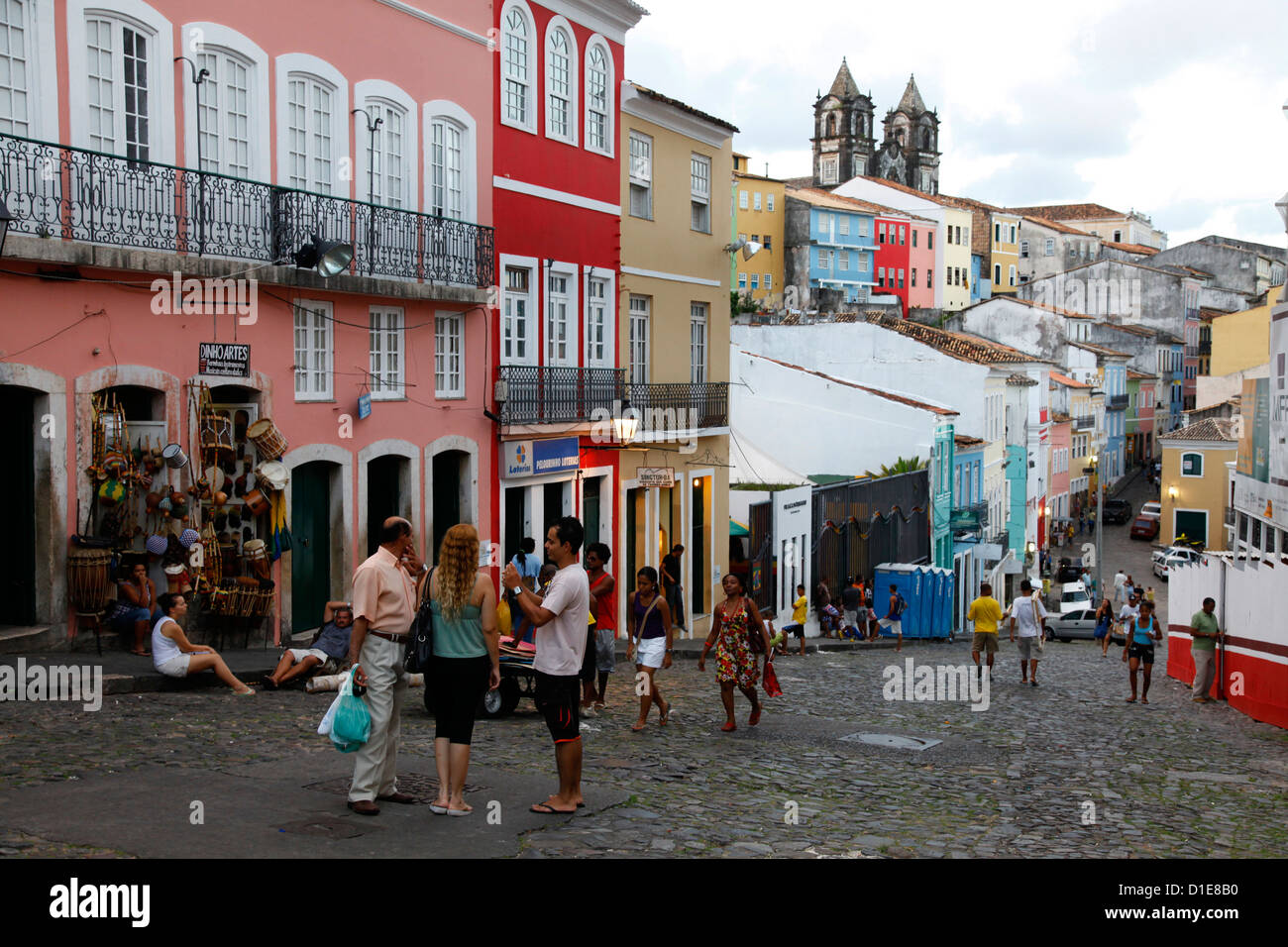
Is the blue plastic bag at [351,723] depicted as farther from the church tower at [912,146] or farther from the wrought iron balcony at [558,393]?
the church tower at [912,146]

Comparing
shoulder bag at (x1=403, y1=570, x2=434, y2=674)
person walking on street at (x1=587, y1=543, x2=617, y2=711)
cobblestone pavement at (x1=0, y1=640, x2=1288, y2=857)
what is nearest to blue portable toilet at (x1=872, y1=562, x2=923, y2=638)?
cobblestone pavement at (x1=0, y1=640, x2=1288, y2=857)

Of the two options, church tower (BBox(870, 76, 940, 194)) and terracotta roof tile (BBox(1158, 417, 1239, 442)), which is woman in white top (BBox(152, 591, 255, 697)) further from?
church tower (BBox(870, 76, 940, 194))

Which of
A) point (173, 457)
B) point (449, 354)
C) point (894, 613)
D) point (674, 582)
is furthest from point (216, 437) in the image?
point (894, 613)

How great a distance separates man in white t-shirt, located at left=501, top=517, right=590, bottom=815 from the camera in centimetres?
810

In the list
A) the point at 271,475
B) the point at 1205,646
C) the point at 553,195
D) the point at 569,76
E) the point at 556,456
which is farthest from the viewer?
the point at 569,76

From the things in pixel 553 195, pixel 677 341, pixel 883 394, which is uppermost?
pixel 553 195

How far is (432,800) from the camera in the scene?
8234mm

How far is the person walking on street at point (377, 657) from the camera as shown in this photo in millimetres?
7832

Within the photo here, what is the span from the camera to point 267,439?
15.2m

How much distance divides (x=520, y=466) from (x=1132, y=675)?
8851 mm

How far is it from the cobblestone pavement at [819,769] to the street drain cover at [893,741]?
0.13m

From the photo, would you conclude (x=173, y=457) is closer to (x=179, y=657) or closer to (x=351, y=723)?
(x=179, y=657)

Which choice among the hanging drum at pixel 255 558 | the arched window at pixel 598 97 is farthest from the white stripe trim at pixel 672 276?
the hanging drum at pixel 255 558

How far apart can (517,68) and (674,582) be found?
8.12m
